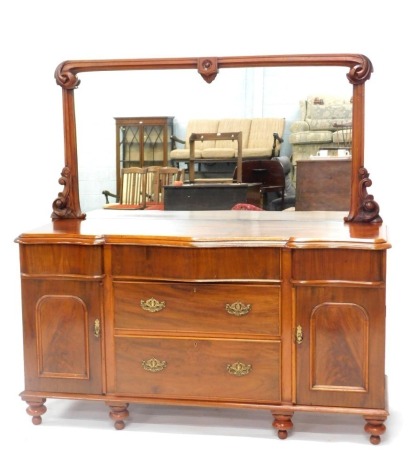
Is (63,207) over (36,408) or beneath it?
over

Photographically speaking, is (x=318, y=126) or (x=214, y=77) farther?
(x=318, y=126)

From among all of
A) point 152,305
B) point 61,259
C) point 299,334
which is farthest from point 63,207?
point 299,334

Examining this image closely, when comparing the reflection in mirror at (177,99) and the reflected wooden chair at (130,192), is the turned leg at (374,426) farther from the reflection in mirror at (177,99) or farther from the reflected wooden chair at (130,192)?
the reflected wooden chair at (130,192)

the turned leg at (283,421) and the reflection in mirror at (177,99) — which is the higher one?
the reflection in mirror at (177,99)

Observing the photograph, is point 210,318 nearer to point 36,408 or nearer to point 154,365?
point 154,365

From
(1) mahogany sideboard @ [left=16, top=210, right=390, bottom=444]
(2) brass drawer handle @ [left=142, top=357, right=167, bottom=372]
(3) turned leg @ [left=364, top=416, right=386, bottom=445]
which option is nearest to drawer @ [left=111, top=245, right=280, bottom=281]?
(1) mahogany sideboard @ [left=16, top=210, right=390, bottom=444]

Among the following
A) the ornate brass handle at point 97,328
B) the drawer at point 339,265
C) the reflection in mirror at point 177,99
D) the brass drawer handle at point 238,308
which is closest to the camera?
the drawer at point 339,265

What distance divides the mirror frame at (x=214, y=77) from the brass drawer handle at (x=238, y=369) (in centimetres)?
80

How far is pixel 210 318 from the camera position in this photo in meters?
2.75

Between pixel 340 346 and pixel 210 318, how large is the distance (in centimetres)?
51

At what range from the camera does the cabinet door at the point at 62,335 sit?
9.33ft

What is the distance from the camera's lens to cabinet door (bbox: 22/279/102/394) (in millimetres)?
2844

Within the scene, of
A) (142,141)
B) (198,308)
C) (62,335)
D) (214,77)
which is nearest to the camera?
(198,308)

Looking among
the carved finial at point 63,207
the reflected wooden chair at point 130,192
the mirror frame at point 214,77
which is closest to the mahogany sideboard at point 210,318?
the mirror frame at point 214,77
